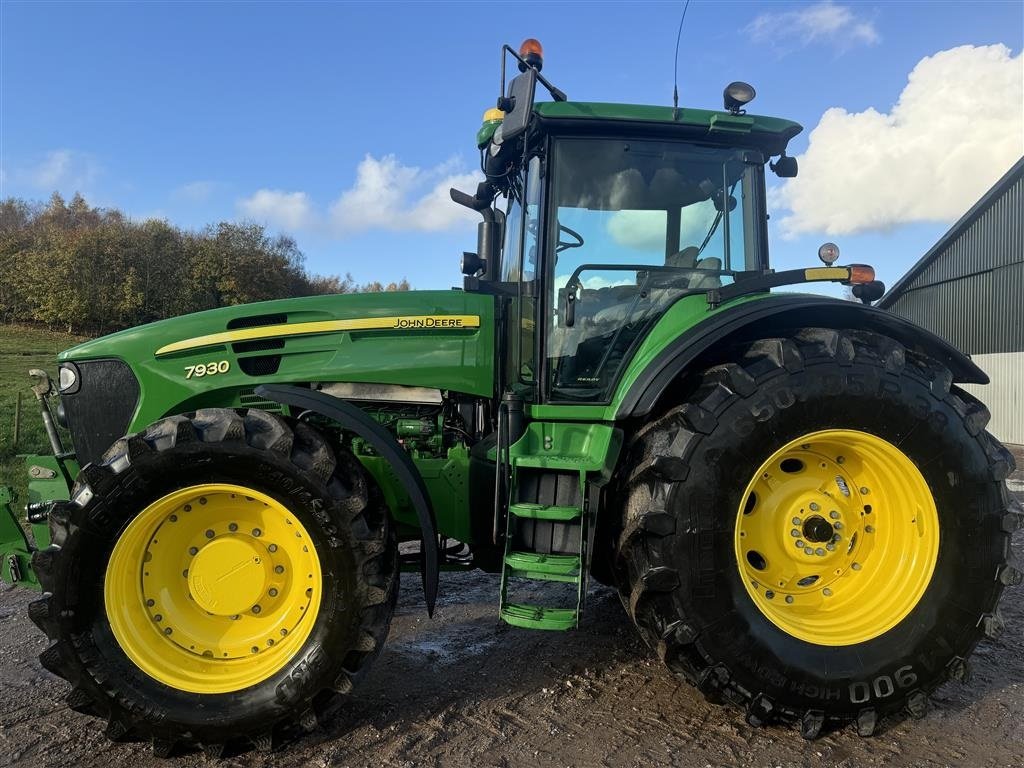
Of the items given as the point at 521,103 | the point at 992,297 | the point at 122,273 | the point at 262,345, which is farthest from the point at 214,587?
the point at 122,273

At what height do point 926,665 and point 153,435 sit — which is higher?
point 153,435

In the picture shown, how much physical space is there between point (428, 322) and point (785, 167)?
76.4 inches

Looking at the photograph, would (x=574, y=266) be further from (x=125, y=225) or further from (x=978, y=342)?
(x=125, y=225)

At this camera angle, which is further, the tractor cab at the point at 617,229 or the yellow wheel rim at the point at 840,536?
the tractor cab at the point at 617,229

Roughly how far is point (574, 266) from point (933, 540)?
190 cm

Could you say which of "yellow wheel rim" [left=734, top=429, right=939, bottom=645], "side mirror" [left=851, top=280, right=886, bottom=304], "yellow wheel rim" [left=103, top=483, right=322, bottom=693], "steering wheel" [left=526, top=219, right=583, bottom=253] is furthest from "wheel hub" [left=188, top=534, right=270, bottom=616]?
"side mirror" [left=851, top=280, right=886, bottom=304]

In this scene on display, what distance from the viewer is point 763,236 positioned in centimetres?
322

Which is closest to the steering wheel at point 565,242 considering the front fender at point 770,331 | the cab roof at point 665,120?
the cab roof at point 665,120

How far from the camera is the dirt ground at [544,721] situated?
8.06 feet

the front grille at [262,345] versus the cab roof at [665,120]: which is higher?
the cab roof at [665,120]

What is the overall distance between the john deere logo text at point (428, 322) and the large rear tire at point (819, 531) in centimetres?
101

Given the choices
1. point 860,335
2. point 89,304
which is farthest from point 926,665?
point 89,304

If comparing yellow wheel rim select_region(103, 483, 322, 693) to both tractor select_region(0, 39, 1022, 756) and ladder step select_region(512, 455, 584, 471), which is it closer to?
tractor select_region(0, 39, 1022, 756)

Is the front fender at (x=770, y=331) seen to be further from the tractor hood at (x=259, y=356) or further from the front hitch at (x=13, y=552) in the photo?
the front hitch at (x=13, y=552)
